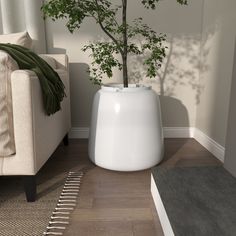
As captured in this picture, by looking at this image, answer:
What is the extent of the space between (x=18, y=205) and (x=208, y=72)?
4.83ft

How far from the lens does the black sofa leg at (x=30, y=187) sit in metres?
1.04

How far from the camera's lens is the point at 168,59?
76.9 inches

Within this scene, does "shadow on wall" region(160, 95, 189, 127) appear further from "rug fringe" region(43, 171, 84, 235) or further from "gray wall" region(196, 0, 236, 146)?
"rug fringe" region(43, 171, 84, 235)

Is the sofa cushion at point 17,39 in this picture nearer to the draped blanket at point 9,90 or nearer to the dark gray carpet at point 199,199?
the draped blanket at point 9,90

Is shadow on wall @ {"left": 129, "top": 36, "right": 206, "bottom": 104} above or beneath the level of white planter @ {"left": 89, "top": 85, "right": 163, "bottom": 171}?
A: above

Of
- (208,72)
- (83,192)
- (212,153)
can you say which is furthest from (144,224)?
(208,72)

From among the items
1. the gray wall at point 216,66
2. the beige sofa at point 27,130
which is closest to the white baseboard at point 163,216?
the beige sofa at point 27,130

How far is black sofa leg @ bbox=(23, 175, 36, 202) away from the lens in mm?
1042

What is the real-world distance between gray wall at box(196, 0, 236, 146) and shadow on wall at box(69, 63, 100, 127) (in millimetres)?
831

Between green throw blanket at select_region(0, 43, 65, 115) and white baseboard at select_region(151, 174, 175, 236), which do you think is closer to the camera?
white baseboard at select_region(151, 174, 175, 236)

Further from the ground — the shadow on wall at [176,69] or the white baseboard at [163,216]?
the shadow on wall at [176,69]

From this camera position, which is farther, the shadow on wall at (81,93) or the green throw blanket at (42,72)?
the shadow on wall at (81,93)

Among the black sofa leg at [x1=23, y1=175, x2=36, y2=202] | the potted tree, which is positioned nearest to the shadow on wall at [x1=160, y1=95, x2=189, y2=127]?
the potted tree

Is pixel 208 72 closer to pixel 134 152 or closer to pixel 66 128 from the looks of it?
pixel 134 152
